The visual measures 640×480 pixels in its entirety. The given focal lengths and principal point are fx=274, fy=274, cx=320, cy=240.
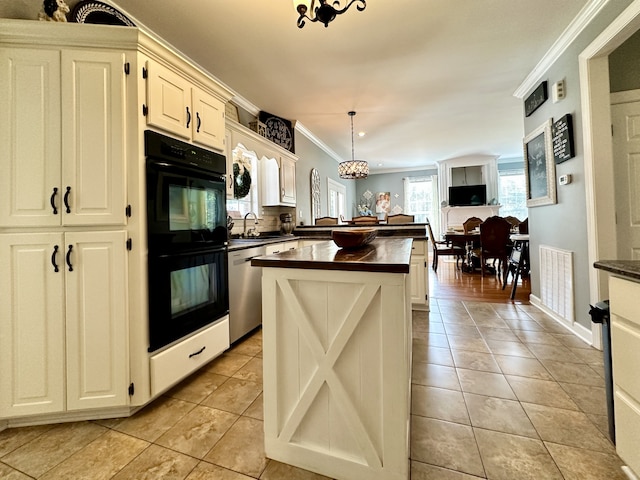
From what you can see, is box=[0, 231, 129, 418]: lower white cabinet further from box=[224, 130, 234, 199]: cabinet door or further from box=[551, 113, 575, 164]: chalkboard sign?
box=[551, 113, 575, 164]: chalkboard sign

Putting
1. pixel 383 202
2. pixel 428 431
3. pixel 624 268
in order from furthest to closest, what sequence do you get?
1. pixel 383 202
2. pixel 428 431
3. pixel 624 268

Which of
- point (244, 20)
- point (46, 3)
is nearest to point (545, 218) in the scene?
point (244, 20)

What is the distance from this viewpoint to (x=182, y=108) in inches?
70.2

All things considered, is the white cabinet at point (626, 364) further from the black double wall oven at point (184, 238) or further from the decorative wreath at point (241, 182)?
the decorative wreath at point (241, 182)

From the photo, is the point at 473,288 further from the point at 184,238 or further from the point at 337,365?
the point at 184,238

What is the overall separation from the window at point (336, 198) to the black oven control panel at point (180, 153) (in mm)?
4720

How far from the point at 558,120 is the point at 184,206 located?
3449mm

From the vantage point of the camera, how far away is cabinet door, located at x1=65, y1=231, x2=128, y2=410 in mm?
1433

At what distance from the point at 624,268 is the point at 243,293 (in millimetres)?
2342

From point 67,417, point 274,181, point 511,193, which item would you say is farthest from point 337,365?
point 511,193

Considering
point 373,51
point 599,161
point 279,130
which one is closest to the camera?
point 599,161

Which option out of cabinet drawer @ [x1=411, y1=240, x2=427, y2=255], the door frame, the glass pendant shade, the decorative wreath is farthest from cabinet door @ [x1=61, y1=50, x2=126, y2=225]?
the glass pendant shade

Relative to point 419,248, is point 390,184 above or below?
above

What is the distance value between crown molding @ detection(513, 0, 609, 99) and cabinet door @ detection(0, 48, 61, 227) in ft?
11.9
